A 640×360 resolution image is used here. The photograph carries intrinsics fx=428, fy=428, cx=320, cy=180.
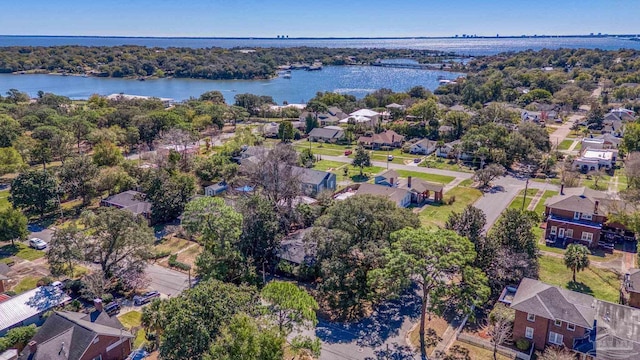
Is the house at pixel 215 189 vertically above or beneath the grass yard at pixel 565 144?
above

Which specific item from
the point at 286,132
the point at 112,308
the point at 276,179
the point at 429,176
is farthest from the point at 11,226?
the point at 286,132

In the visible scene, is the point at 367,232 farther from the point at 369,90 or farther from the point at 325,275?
the point at 369,90

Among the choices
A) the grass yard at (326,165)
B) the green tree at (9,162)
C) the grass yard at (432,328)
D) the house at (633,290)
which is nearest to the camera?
the grass yard at (432,328)

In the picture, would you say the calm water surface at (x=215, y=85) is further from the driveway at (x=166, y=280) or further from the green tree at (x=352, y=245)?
the green tree at (x=352, y=245)

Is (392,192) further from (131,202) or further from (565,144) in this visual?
(565,144)

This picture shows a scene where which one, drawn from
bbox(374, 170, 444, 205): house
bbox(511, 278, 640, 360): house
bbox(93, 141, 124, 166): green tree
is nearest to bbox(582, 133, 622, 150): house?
bbox(374, 170, 444, 205): house

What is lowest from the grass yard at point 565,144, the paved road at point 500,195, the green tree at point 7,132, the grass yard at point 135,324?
the paved road at point 500,195

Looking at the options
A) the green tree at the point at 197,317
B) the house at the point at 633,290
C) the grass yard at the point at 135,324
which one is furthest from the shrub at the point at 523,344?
the grass yard at the point at 135,324

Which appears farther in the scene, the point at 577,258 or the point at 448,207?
the point at 448,207

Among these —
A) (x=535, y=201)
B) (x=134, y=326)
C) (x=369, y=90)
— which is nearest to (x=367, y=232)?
(x=134, y=326)
